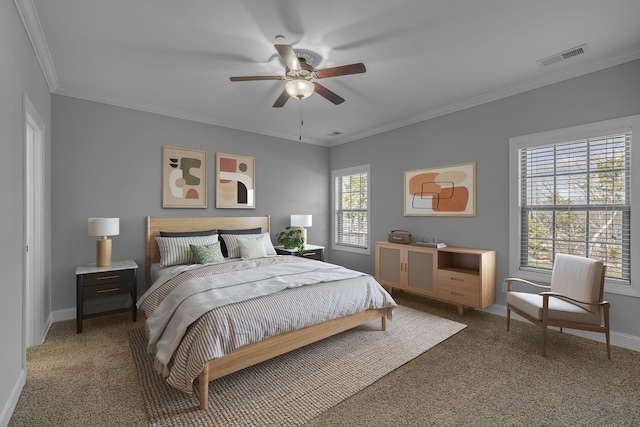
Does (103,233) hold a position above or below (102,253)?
above

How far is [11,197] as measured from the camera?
2.00 metres

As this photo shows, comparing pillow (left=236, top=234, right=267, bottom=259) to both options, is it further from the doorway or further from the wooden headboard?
the doorway

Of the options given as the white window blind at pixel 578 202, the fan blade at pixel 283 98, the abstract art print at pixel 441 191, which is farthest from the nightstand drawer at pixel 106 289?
the white window blind at pixel 578 202

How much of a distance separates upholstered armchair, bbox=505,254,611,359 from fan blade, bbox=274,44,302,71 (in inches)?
116

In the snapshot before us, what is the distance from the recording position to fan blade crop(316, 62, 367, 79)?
2.41 metres

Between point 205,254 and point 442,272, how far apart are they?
3.01 meters

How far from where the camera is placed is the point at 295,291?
104 inches

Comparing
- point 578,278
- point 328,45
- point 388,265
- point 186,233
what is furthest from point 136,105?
point 578,278

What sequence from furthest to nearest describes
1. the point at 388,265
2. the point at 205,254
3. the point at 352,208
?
the point at 352,208, the point at 388,265, the point at 205,254

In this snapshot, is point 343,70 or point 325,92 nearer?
point 343,70

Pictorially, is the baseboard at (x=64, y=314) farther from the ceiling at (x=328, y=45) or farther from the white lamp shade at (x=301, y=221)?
the white lamp shade at (x=301, y=221)

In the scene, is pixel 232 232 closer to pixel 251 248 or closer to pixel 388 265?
pixel 251 248

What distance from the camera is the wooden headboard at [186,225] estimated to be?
162 inches

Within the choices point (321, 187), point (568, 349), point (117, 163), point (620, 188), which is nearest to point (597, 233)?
point (620, 188)
